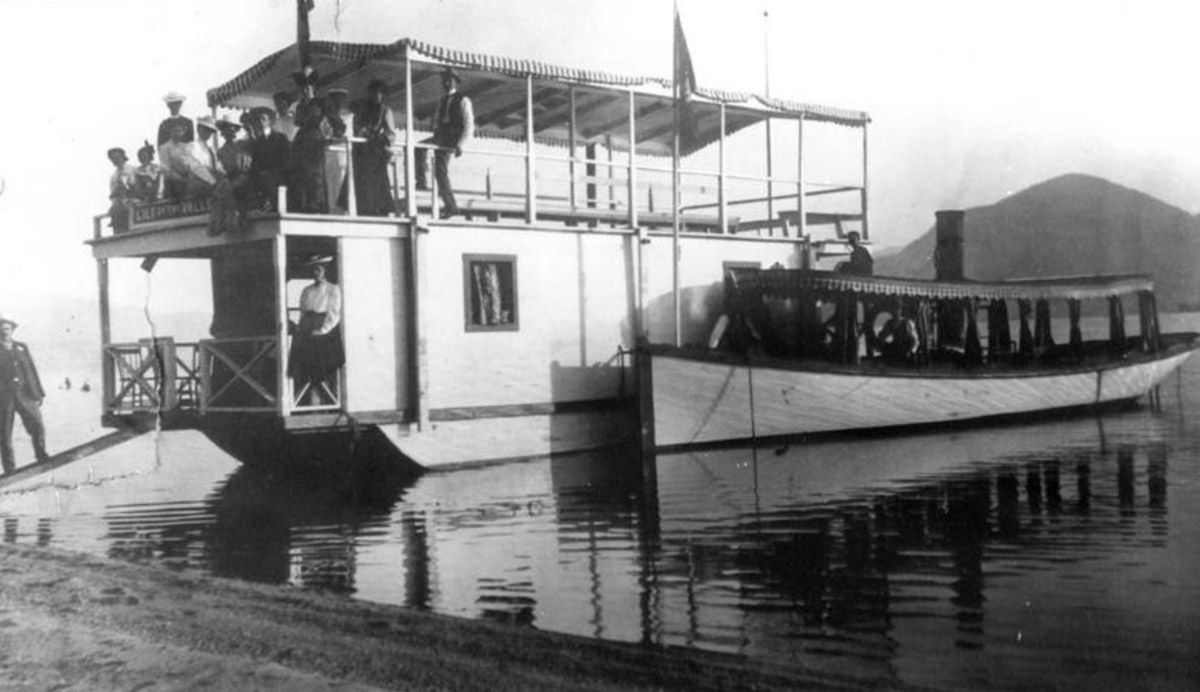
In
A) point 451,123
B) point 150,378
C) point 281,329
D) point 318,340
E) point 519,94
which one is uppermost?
point 519,94

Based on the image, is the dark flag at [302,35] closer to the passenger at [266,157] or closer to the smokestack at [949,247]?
the passenger at [266,157]

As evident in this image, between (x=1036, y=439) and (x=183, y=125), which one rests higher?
(x=183, y=125)

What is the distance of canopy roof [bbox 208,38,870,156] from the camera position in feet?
51.8

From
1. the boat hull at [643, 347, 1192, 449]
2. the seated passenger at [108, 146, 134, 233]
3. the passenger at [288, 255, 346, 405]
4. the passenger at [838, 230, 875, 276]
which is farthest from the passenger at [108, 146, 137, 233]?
the passenger at [838, 230, 875, 276]

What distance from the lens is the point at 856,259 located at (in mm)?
21281

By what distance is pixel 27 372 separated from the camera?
1698 centimetres

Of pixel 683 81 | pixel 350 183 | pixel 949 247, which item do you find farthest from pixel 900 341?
pixel 350 183

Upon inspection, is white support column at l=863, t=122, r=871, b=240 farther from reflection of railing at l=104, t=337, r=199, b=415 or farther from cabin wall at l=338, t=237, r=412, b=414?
reflection of railing at l=104, t=337, r=199, b=415

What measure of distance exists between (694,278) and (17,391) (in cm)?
1033

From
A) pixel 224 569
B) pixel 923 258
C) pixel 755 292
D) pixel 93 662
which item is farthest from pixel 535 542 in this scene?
pixel 923 258

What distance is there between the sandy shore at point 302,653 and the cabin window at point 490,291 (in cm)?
848

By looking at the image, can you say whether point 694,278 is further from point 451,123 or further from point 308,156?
point 308,156

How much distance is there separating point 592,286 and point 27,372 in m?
8.31

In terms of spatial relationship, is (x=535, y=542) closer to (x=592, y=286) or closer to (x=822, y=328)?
(x=592, y=286)
